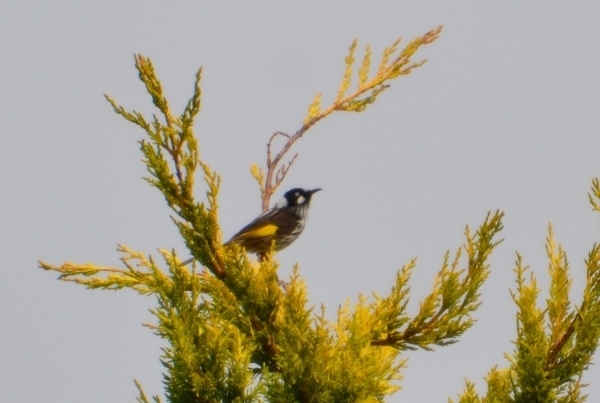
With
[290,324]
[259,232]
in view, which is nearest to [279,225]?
[259,232]

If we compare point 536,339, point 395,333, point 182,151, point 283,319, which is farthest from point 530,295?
point 182,151

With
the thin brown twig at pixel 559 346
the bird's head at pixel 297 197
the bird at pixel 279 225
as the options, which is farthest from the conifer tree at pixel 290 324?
the bird's head at pixel 297 197

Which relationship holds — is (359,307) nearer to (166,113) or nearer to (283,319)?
(283,319)

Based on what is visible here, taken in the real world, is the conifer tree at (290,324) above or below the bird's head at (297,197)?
below

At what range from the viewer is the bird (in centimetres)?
594

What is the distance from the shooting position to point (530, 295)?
2.92 metres

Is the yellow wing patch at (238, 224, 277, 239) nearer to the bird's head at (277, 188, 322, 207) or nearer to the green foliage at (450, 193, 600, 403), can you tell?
the bird's head at (277, 188, 322, 207)

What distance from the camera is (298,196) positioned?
7836 mm

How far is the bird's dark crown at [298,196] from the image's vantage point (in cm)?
775

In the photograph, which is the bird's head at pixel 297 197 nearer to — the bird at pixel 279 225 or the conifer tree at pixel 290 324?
the bird at pixel 279 225

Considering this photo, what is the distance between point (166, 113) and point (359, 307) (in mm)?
1105

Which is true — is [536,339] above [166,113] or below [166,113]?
below

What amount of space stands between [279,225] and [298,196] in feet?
3.16

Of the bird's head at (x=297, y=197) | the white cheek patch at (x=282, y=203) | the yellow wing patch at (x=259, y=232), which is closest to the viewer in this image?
the yellow wing patch at (x=259, y=232)
